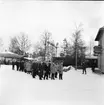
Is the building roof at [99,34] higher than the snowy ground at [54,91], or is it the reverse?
the building roof at [99,34]

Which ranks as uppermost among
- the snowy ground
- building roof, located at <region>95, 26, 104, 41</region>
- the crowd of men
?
building roof, located at <region>95, 26, 104, 41</region>

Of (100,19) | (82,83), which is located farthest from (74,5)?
(82,83)

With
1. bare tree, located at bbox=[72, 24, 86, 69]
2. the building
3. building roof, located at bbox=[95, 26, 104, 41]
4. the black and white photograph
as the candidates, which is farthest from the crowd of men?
building roof, located at bbox=[95, 26, 104, 41]

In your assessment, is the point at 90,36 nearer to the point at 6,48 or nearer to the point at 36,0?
the point at 36,0

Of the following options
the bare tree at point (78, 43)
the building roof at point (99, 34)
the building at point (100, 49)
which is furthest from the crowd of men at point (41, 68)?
the building roof at point (99, 34)

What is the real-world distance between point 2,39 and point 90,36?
6.20 ft

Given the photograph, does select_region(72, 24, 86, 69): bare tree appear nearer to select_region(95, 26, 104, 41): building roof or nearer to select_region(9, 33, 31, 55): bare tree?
select_region(95, 26, 104, 41): building roof

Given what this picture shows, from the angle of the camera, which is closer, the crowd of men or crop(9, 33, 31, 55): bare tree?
crop(9, 33, 31, 55): bare tree

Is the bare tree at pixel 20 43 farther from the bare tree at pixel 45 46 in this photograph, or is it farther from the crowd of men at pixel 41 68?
the crowd of men at pixel 41 68

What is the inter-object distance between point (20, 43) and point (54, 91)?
4.20 feet

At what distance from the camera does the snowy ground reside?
11.2ft

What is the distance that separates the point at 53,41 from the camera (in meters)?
3.76

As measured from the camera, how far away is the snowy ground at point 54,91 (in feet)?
11.2

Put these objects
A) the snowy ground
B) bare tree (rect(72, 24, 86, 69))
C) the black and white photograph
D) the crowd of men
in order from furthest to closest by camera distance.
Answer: the crowd of men, bare tree (rect(72, 24, 86, 69)), the black and white photograph, the snowy ground
